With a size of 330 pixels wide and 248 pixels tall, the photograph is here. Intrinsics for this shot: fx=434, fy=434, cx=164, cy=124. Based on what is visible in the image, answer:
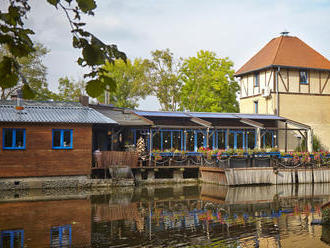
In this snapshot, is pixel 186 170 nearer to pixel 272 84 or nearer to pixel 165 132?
pixel 165 132

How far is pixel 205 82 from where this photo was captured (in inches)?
1873

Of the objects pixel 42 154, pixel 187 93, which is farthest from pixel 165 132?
pixel 187 93

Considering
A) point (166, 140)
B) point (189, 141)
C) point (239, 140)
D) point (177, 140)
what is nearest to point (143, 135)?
point (166, 140)

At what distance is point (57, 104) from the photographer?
2823 cm

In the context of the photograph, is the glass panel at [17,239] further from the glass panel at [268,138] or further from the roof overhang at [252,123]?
the glass panel at [268,138]

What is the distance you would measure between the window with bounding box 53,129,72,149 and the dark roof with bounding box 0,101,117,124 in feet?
2.26

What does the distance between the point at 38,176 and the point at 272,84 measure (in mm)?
21026

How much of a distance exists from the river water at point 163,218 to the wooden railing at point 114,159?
291cm

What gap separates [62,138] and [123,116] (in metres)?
6.60

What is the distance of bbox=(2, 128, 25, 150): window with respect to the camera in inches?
925

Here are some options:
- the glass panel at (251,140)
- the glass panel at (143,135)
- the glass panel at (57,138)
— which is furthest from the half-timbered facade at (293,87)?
the glass panel at (57,138)

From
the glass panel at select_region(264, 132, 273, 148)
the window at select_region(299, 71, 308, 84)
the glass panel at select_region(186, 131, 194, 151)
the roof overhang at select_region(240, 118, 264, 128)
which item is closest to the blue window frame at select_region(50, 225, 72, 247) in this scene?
the glass panel at select_region(186, 131, 194, 151)

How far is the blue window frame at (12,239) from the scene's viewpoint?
10795 mm

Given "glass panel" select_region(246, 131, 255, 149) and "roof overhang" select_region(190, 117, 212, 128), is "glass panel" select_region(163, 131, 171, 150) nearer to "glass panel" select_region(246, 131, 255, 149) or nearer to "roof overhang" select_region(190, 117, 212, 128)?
"roof overhang" select_region(190, 117, 212, 128)
